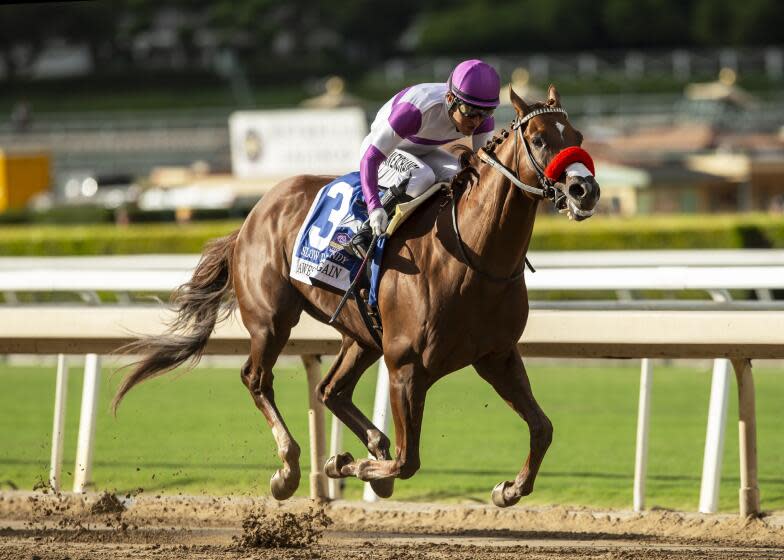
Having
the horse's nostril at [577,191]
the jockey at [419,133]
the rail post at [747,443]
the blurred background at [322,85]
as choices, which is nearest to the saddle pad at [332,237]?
the jockey at [419,133]

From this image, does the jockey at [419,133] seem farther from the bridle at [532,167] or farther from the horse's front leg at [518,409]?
the horse's front leg at [518,409]

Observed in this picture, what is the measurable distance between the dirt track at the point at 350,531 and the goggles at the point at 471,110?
1532mm

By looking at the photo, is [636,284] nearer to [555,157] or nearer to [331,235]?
[331,235]

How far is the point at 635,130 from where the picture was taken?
3775 centimetres

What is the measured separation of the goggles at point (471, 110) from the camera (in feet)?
17.0

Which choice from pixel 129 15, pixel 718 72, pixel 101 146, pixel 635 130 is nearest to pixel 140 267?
pixel 635 130

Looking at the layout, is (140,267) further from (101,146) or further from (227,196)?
(101,146)

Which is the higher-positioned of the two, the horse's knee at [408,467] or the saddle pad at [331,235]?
the saddle pad at [331,235]

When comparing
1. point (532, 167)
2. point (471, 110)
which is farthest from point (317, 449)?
point (532, 167)

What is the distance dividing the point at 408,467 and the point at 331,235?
0.96 m

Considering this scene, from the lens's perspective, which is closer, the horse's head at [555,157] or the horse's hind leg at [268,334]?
the horse's head at [555,157]

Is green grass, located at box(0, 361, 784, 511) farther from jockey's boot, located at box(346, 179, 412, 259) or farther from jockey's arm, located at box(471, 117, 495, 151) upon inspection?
jockey's arm, located at box(471, 117, 495, 151)

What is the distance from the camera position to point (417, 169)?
17.6 feet

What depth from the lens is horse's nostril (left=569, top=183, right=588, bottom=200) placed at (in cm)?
451
